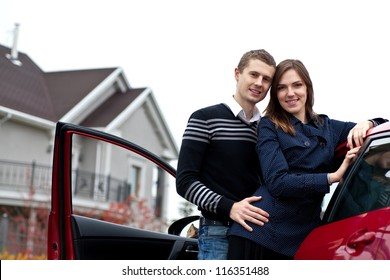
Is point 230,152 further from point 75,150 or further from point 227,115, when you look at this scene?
point 75,150

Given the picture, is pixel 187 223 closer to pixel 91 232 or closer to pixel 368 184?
pixel 91 232

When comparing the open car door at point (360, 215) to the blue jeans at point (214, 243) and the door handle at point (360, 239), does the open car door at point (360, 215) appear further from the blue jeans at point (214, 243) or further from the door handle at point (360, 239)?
the blue jeans at point (214, 243)

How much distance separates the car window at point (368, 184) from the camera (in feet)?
8.53

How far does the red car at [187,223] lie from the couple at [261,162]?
110 millimetres

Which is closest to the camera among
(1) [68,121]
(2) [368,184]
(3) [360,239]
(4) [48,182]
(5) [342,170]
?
(3) [360,239]

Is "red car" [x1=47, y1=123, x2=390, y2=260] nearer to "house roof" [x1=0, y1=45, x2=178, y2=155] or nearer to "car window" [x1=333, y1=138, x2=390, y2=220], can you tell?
"car window" [x1=333, y1=138, x2=390, y2=220]

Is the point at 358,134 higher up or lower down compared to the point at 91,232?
higher up

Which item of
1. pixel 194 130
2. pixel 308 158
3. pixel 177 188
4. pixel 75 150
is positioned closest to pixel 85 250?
pixel 177 188

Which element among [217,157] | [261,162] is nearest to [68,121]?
[217,157]

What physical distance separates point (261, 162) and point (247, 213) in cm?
25

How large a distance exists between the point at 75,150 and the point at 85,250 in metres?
18.9

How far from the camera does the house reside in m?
20.0

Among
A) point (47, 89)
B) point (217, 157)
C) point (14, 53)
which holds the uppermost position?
point (14, 53)

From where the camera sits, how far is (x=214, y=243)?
3100 millimetres
